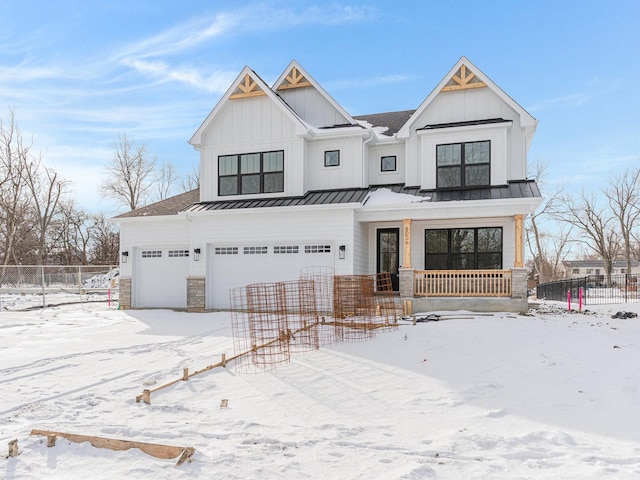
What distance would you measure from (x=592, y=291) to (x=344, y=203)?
1825 cm

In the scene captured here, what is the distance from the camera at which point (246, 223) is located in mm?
15070

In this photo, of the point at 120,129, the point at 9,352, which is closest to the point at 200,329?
the point at 9,352

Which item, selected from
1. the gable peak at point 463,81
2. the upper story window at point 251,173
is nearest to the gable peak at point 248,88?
the upper story window at point 251,173

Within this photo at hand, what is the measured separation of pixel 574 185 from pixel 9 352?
42.6 m

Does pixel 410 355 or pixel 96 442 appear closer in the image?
pixel 96 442

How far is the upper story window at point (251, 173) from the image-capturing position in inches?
611

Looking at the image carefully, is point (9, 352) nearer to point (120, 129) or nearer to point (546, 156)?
point (120, 129)

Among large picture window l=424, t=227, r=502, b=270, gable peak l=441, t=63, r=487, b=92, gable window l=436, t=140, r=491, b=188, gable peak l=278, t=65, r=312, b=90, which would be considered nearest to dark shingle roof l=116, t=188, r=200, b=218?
gable peak l=278, t=65, r=312, b=90

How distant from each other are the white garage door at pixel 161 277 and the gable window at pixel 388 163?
7.98m

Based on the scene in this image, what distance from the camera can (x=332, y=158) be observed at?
1542 centimetres

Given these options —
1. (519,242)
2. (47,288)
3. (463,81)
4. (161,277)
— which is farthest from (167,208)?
(519,242)

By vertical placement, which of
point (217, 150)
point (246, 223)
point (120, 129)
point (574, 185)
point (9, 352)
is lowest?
point (9, 352)

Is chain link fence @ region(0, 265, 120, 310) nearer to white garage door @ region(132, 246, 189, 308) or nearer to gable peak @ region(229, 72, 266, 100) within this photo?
white garage door @ region(132, 246, 189, 308)

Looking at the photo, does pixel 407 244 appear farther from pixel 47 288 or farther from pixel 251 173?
pixel 47 288
